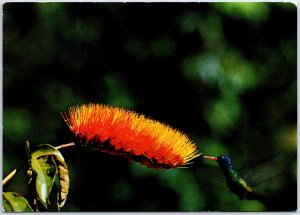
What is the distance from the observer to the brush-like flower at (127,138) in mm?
1538

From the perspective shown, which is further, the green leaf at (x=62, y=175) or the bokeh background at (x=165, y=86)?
the bokeh background at (x=165, y=86)

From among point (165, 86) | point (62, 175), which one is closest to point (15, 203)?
point (62, 175)

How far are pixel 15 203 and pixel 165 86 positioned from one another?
0.64 metres

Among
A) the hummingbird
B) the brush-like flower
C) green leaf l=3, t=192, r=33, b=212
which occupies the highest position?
the brush-like flower

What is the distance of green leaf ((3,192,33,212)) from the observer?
156 centimetres

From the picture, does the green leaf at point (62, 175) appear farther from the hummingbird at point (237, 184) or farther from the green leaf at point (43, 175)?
the hummingbird at point (237, 184)

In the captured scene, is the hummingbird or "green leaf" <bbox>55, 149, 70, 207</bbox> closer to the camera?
"green leaf" <bbox>55, 149, 70, 207</bbox>

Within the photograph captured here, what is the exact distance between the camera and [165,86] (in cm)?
187

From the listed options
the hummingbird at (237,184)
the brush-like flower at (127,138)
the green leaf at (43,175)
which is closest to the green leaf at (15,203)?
the green leaf at (43,175)

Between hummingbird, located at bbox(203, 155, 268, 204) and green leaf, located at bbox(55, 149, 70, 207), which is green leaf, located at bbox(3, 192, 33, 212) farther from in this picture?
hummingbird, located at bbox(203, 155, 268, 204)

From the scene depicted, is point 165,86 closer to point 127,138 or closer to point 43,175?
point 127,138

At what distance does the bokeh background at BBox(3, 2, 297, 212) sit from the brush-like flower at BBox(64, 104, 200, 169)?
173 millimetres

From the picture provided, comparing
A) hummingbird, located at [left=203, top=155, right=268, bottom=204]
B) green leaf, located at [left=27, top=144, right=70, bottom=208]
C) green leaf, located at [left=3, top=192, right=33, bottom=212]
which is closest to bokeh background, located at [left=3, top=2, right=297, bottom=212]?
hummingbird, located at [left=203, top=155, right=268, bottom=204]

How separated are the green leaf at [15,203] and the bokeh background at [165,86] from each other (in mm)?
167
